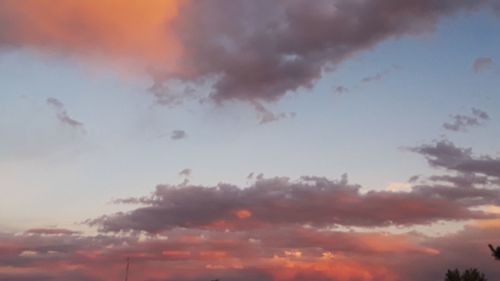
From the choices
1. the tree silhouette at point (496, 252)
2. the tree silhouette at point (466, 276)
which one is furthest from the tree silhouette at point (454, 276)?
the tree silhouette at point (496, 252)

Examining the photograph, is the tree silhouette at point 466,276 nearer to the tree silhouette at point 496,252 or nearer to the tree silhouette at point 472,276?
the tree silhouette at point 472,276

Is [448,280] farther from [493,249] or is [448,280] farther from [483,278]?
[493,249]

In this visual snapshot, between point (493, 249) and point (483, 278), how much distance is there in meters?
38.4

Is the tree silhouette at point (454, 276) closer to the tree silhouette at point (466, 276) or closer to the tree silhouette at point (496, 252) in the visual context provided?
the tree silhouette at point (466, 276)

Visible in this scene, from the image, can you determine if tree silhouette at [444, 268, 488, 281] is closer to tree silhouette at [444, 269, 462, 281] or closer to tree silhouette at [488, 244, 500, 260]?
tree silhouette at [444, 269, 462, 281]

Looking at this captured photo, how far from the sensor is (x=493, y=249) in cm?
3469

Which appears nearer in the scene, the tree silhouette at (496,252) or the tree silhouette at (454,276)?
the tree silhouette at (496,252)

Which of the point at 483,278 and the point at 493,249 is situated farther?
the point at 483,278

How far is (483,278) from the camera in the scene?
69.3 meters

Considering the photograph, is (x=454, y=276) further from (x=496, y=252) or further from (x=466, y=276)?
(x=496, y=252)

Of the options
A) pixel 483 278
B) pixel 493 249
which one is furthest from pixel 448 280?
pixel 493 249

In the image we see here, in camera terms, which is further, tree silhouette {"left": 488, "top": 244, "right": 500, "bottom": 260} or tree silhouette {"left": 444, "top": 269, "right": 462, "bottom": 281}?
tree silhouette {"left": 444, "top": 269, "right": 462, "bottom": 281}

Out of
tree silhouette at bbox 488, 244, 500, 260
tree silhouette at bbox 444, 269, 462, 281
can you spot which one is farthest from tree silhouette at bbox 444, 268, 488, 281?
tree silhouette at bbox 488, 244, 500, 260

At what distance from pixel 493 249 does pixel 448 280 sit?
Result: 126 ft
